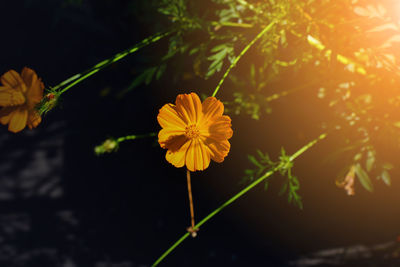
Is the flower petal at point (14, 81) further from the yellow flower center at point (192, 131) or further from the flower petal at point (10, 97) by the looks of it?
the yellow flower center at point (192, 131)

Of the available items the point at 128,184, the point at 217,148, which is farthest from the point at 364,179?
the point at 128,184

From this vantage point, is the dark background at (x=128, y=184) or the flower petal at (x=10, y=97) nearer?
the flower petal at (x=10, y=97)

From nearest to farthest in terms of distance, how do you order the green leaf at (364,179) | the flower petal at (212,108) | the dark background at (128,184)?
the flower petal at (212,108) → the green leaf at (364,179) → the dark background at (128,184)

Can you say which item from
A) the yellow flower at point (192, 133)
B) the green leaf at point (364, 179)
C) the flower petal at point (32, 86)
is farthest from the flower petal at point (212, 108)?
the green leaf at point (364, 179)

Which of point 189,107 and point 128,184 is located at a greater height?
point 128,184

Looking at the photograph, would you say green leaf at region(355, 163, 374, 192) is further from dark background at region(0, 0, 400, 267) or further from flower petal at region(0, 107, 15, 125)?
flower petal at region(0, 107, 15, 125)

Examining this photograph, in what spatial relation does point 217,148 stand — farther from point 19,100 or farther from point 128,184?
point 128,184

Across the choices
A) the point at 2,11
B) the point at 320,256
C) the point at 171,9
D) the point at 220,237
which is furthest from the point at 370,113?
the point at 2,11
